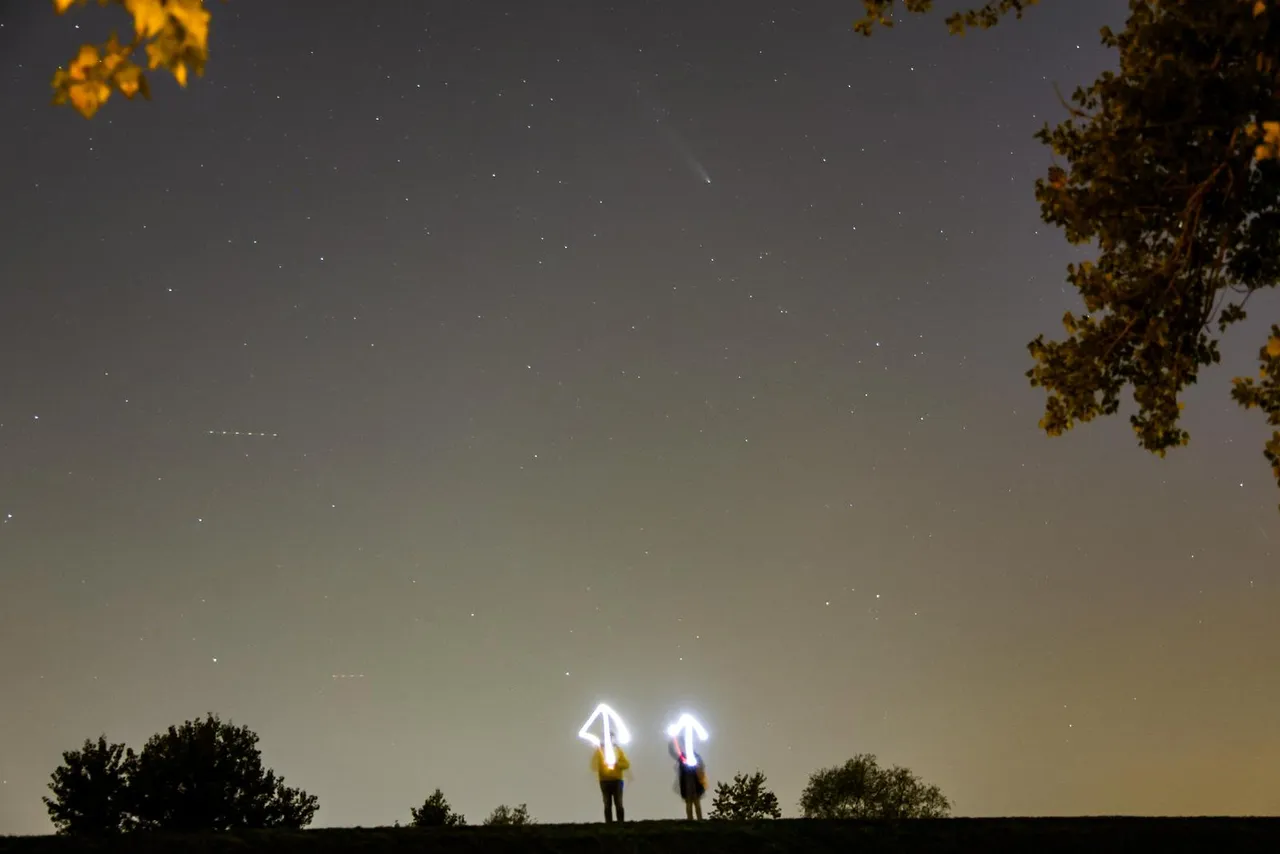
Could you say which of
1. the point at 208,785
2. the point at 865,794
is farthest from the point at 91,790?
the point at 865,794

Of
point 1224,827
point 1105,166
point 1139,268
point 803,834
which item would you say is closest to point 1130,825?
point 1224,827

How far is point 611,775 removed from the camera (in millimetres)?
19031

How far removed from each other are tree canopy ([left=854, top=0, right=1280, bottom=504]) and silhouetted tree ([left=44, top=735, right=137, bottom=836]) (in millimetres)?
51834

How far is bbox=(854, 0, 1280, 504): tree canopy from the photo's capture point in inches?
395

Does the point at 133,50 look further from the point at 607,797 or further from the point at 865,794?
the point at 865,794

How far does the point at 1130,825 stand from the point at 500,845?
9.29 meters

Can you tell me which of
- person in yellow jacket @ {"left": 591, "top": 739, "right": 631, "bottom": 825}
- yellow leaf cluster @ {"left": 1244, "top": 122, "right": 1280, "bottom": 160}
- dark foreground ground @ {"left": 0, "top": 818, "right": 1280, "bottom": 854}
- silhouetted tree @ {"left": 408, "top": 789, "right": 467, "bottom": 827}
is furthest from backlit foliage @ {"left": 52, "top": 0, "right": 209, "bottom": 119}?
silhouetted tree @ {"left": 408, "top": 789, "right": 467, "bottom": 827}

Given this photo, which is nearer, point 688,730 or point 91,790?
point 688,730

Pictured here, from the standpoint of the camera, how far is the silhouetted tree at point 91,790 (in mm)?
51719

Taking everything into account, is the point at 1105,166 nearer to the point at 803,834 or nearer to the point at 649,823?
the point at 803,834

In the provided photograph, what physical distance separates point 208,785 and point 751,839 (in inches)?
1861

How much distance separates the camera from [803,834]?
49.1ft

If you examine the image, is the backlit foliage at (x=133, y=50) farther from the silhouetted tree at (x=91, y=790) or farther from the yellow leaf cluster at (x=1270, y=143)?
the silhouetted tree at (x=91, y=790)

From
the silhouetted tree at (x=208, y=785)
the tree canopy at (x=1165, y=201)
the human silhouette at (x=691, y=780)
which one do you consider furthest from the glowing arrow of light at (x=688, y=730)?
the silhouetted tree at (x=208, y=785)
